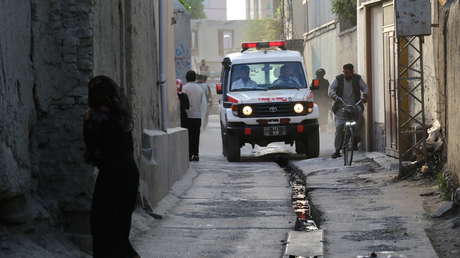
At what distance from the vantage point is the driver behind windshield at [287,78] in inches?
754

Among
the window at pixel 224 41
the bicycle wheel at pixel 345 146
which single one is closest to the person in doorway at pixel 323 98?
the bicycle wheel at pixel 345 146

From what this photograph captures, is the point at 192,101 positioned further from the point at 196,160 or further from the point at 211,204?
the point at 211,204

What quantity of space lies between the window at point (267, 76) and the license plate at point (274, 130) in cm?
96

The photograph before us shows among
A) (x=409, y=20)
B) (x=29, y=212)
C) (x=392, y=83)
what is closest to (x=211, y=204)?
(x=409, y=20)

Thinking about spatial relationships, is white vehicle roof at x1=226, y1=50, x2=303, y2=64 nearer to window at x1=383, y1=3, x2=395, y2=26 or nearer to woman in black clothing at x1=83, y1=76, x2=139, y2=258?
window at x1=383, y1=3, x2=395, y2=26

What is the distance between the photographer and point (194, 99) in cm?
1838

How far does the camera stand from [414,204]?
10.9 m

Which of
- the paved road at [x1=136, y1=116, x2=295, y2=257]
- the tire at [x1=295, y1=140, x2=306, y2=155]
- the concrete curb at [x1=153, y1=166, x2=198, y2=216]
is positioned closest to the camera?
the paved road at [x1=136, y1=116, x2=295, y2=257]

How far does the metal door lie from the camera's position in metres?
16.2

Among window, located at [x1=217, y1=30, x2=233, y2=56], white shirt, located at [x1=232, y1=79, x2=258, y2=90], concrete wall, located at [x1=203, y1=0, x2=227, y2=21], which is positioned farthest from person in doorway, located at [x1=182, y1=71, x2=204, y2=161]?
concrete wall, located at [x1=203, y1=0, x2=227, y2=21]

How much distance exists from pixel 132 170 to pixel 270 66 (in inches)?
491

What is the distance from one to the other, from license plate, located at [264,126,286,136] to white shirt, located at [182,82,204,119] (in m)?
1.27

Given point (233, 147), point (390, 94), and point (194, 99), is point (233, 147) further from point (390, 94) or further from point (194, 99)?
point (390, 94)

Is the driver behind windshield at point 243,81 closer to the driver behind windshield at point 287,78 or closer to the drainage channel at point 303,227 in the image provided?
the driver behind windshield at point 287,78
